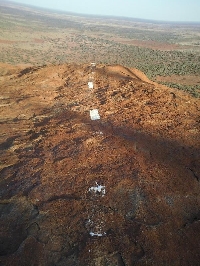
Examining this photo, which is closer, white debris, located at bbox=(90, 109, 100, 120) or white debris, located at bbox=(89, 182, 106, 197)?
white debris, located at bbox=(89, 182, 106, 197)

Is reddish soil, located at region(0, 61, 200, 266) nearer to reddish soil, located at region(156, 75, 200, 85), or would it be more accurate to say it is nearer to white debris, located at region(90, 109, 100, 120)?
white debris, located at region(90, 109, 100, 120)

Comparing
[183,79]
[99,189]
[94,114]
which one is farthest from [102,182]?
[183,79]

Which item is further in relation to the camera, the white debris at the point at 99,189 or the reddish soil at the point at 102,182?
the white debris at the point at 99,189

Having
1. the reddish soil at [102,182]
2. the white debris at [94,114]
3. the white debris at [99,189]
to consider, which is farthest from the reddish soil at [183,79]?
the white debris at [99,189]

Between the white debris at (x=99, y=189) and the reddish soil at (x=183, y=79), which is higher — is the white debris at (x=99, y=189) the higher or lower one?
the higher one

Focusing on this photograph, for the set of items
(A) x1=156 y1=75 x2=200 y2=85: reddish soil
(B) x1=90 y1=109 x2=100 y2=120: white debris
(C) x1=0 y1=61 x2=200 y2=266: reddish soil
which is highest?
(C) x1=0 y1=61 x2=200 y2=266: reddish soil

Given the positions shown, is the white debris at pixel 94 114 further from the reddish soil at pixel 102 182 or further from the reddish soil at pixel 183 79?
the reddish soil at pixel 183 79

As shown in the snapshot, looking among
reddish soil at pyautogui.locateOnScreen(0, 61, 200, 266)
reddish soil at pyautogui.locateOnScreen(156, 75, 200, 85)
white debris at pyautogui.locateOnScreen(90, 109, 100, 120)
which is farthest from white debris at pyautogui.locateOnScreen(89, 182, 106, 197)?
reddish soil at pyautogui.locateOnScreen(156, 75, 200, 85)

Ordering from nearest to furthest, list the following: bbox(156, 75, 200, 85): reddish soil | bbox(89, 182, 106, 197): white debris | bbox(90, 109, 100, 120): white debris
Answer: bbox(89, 182, 106, 197): white debris
bbox(90, 109, 100, 120): white debris
bbox(156, 75, 200, 85): reddish soil

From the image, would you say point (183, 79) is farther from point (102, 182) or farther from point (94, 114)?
point (102, 182)
